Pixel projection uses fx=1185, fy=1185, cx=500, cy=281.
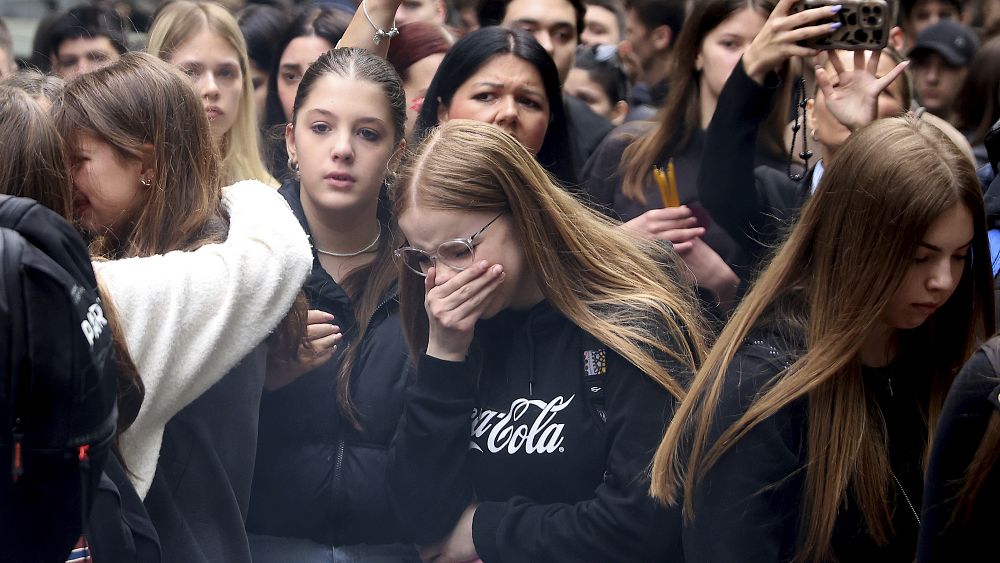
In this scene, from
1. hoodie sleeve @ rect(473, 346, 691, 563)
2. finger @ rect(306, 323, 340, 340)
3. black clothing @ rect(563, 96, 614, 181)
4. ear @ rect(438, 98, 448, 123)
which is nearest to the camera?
hoodie sleeve @ rect(473, 346, 691, 563)

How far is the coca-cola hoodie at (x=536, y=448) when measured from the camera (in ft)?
7.97

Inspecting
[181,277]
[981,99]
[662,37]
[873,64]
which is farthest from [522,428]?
[662,37]

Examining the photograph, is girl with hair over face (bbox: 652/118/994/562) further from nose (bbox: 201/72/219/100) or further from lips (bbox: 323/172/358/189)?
nose (bbox: 201/72/219/100)

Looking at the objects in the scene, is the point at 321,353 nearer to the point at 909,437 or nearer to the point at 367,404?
the point at 367,404

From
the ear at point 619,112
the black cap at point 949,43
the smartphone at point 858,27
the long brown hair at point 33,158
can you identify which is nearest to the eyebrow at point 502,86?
the smartphone at point 858,27

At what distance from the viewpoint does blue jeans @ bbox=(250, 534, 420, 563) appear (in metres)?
2.77

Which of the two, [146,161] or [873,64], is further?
[873,64]

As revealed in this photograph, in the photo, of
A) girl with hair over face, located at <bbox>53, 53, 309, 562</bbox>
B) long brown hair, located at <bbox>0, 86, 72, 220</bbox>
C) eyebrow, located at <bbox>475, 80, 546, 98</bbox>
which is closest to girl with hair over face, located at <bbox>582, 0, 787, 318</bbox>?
eyebrow, located at <bbox>475, 80, 546, 98</bbox>

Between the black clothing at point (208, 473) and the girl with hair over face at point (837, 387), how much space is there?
0.86m

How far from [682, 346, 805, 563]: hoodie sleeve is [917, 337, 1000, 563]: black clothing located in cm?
41

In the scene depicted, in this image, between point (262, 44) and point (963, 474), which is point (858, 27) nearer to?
point (963, 474)

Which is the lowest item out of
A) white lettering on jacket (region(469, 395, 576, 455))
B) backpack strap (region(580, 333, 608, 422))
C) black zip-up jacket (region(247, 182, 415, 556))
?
black zip-up jacket (region(247, 182, 415, 556))

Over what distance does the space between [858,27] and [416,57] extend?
59.9 inches

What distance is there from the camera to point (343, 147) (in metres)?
3.08
